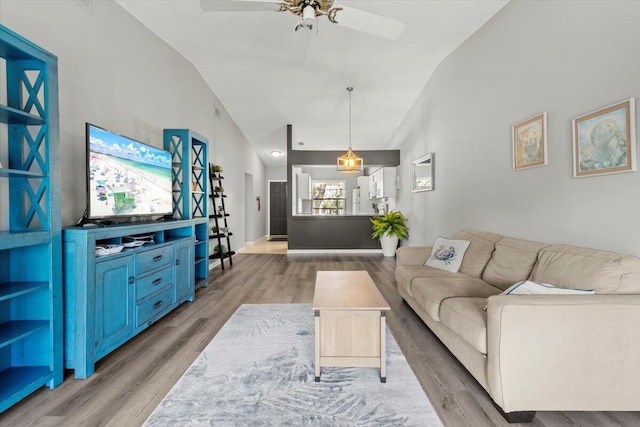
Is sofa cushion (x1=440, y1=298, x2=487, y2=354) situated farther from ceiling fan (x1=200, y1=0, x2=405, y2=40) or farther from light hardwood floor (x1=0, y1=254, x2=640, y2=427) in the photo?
ceiling fan (x1=200, y1=0, x2=405, y2=40)

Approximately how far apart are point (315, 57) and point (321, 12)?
7.61ft

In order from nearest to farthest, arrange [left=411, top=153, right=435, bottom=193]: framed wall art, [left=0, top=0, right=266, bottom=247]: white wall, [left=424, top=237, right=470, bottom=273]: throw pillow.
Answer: [left=0, top=0, right=266, bottom=247]: white wall, [left=424, top=237, right=470, bottom=273]: throw pillow, [left=411, top=153, right=435, bottom=193]: framed wall art

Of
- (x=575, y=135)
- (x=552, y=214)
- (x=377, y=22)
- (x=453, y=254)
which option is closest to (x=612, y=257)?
(x=552, y=214)

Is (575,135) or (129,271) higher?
(575,135)

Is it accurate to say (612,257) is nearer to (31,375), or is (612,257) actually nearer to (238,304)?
(238,304)

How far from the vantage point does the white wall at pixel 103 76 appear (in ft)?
7.59

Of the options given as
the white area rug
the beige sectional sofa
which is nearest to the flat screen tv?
the white area rug

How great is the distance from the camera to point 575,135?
89.0 inches

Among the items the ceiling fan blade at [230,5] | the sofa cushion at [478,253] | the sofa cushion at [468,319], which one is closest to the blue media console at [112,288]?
the ceiling fan blade at [230,5]

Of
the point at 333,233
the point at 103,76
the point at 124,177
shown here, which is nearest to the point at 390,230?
the point at 333,233

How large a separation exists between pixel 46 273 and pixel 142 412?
3.55ft

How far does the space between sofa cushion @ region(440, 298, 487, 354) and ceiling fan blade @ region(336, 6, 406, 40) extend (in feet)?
6.77

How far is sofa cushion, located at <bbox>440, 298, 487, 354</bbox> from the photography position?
5.70ft

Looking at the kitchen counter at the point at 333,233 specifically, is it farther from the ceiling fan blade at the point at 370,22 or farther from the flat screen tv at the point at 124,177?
the ceiling fan blade at the point at 370,22
